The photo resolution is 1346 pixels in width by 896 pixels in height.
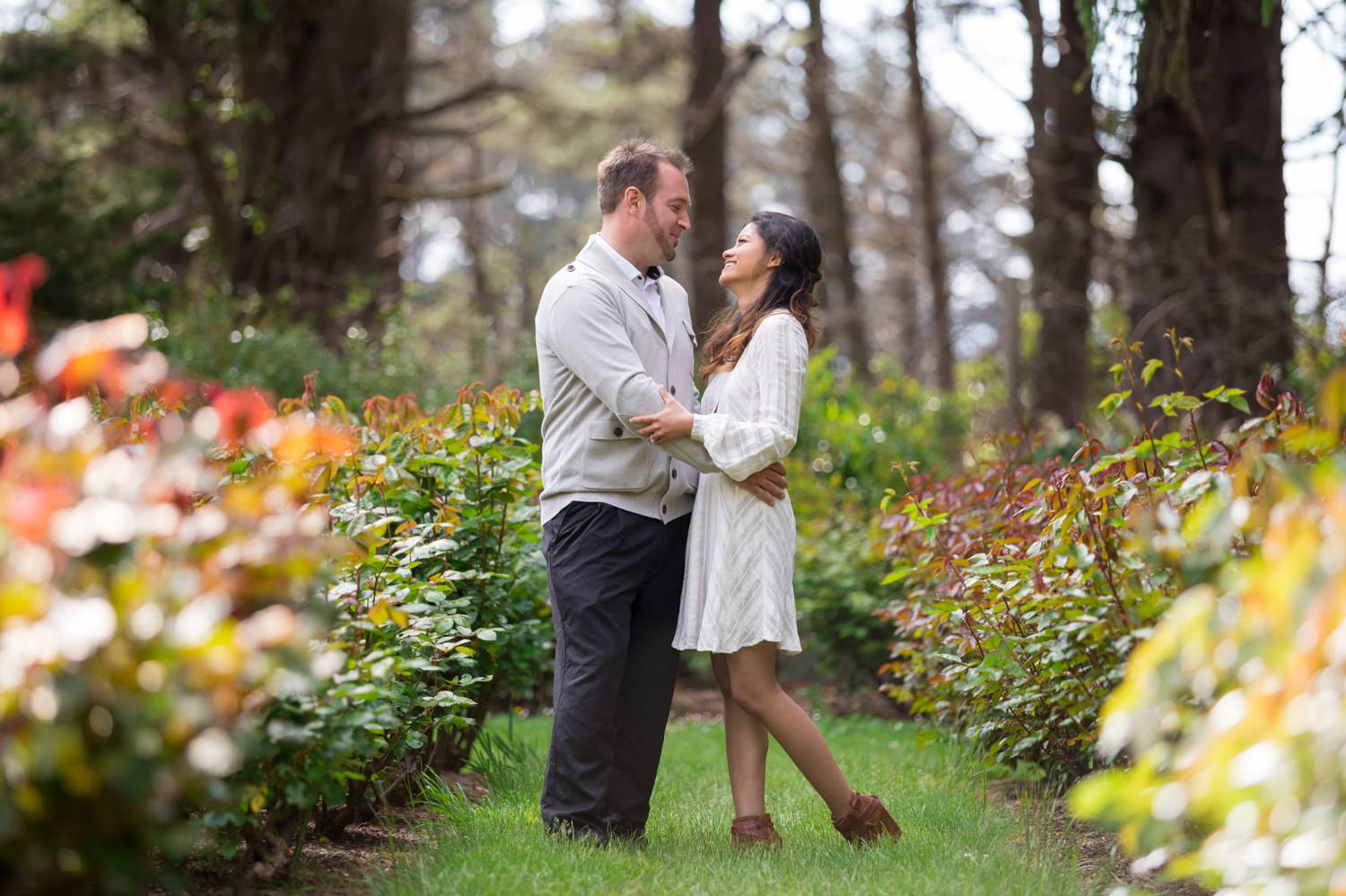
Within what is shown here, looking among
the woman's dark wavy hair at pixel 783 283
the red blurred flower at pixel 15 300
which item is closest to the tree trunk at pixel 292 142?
the woman's dark wavy hair at pixel 783 283

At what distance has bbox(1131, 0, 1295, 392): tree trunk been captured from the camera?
780 centimetres

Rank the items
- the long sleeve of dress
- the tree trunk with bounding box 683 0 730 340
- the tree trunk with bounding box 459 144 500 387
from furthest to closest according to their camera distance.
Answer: the tree trunk with bounding box 683 0 730 340 → the tree trunk with bounding box 459 144 500 387 → the long sleeve of dress

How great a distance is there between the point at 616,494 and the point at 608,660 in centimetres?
49

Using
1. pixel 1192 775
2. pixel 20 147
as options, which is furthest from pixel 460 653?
pixel 20 147

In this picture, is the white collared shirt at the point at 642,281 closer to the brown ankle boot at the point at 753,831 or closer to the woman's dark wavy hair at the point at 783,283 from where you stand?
the woman's dark wavy hair at the point at 783,283

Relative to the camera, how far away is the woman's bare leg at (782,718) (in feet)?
12.3

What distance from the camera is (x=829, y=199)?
1970cm

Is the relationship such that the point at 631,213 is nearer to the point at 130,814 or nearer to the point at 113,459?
the point at 113,459

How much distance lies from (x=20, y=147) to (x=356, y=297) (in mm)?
4077

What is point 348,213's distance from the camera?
11.7 m

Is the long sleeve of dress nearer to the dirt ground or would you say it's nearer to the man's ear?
the man's ear

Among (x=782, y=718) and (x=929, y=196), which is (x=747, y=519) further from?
(x=929, y=196)

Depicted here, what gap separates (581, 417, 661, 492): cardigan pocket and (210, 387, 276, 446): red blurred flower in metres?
1.71

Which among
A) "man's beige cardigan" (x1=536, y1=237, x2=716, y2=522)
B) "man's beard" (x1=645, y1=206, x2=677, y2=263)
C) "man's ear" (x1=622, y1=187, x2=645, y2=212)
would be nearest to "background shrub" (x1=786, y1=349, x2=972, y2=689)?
"man's beige cardigan" (x1=536, y1=237, x2=716, y2=522)
